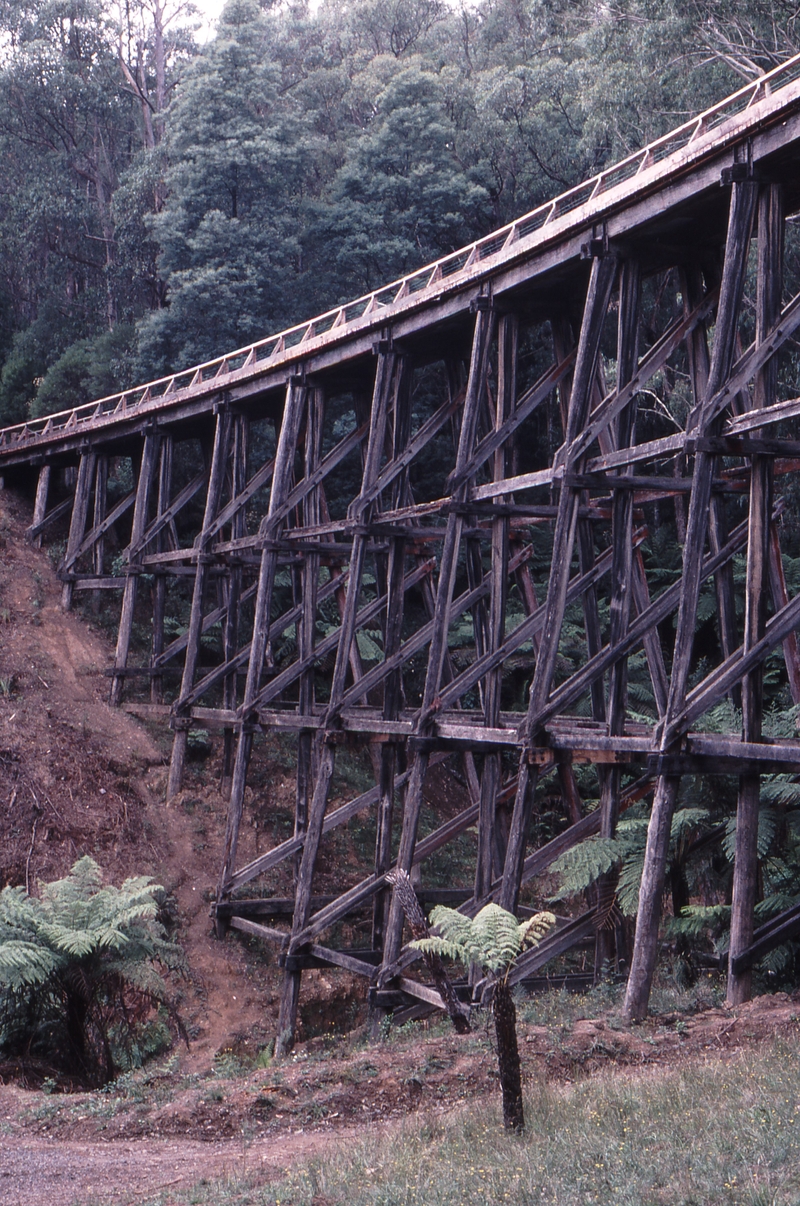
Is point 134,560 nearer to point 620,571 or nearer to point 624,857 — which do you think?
point 620,571

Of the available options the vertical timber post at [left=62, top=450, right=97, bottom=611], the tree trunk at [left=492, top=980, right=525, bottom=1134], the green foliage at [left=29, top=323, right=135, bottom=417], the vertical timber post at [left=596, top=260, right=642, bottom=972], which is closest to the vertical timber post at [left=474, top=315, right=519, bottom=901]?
the vertical timber post at [left=596, top=260, right=642, bottom=972]

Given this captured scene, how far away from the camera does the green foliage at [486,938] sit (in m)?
7.05

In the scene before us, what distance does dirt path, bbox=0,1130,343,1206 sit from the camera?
271 inches

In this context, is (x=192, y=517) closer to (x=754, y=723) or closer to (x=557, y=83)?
(x=557, y=83)

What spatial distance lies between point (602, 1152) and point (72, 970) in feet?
21.1

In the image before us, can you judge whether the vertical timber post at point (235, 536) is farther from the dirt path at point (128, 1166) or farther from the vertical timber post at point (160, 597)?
the dirt path at point (128, 1166)

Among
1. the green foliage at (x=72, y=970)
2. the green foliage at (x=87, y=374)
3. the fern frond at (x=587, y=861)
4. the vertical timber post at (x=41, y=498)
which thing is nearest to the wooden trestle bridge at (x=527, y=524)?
the fern frond at (x=587, y=861)

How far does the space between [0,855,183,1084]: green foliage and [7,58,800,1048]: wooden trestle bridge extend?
2.71 meters

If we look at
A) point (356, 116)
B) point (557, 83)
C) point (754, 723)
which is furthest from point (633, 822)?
point (356, 116)

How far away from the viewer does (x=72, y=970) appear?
10844 millimetres

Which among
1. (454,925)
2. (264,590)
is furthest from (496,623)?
(454,925)

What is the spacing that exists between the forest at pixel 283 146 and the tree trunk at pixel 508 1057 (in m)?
16.0

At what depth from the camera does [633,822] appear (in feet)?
35.6

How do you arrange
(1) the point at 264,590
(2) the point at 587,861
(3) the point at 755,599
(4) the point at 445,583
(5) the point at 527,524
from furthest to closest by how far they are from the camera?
(1) the point at 264,590
(5) the point at 527,524
(4) the point at 445,583
(2) the point at 587,861
(3) the point at 755,599
